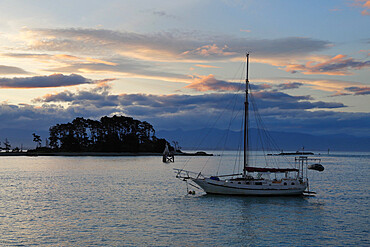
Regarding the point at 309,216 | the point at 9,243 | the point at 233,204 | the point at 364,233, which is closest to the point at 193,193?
Answer: the point at 233,204

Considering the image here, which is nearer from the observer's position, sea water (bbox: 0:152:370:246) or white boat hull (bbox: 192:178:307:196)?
sea water (bbox: 0:152:370:246)

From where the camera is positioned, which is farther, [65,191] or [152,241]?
[65,191]

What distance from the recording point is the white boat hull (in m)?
55.9

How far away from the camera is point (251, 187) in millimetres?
55750

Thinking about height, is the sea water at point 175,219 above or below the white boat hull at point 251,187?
below

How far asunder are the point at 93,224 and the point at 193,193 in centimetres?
2392

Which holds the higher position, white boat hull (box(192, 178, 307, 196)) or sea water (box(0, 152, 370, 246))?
white boat hull (box(192, 178, 307, 196))

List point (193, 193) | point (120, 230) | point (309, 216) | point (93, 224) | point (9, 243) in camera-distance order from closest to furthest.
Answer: point (9, 243) → point (120, 230) → point (93, 224) → point (309, 216) → point (193, 193)

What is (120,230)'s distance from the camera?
112 ft

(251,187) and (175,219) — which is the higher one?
(251,187)

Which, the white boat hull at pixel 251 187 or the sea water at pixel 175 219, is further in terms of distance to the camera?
the white boat hull at pixel 251 187

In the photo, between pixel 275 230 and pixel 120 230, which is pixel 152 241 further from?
pixel 275 230

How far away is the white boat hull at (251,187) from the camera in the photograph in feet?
183

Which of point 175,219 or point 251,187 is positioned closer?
point 175,219
